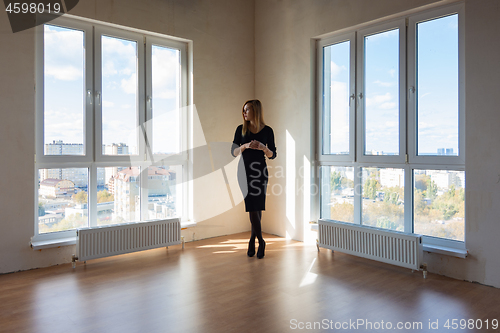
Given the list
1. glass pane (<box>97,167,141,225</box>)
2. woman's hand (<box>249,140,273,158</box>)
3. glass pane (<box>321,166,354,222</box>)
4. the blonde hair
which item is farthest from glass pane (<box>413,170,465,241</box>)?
glass pane (<box>97,167,141,225</box>)

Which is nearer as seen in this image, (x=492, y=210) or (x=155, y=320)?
(x=155, y=320)

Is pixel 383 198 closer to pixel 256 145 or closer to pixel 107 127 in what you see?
pixel 256 145

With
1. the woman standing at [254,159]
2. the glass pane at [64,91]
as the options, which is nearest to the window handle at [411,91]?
the woman standing at [254,159]

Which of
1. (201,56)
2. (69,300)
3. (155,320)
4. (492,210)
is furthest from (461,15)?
(69,300)

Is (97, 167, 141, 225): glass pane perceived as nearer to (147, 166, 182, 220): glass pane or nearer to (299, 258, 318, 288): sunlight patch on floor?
(147, 166, 182, 220): glass pane

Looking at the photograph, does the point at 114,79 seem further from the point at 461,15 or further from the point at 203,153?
the point at 461,15

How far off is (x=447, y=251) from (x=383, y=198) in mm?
865

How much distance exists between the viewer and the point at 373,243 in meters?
3.69

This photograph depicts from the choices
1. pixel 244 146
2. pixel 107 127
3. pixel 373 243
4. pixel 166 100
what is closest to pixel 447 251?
pixel 373 243

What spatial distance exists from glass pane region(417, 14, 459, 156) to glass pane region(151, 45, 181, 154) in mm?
2898

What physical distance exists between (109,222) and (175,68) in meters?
2.12

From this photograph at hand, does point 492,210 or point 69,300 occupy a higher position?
point 492,210

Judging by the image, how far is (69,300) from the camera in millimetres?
2779

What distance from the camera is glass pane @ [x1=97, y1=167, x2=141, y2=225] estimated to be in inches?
162
